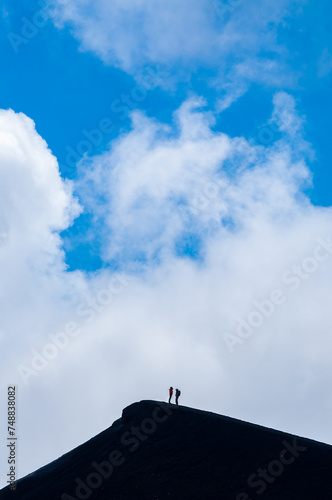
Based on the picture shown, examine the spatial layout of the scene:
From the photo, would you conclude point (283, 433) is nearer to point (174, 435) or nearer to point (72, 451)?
point (174, 435)

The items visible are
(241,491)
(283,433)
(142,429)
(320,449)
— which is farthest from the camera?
(142,429)

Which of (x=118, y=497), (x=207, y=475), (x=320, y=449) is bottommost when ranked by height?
(x=118, y=497)

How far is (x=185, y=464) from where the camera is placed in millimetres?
30766

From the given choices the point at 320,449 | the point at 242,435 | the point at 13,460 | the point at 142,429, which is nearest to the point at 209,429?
the point at 242,435

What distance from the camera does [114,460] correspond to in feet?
109

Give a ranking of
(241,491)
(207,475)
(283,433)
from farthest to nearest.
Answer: (283,433) → (207,475) → (241,491)

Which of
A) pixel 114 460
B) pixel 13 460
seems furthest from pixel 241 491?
pixel 13 460

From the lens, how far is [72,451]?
3962 centimetres

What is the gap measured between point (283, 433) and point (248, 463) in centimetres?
482

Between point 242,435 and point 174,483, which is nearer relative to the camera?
point 174,483

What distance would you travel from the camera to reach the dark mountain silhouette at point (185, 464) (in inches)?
1096

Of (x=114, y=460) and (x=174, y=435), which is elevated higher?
(x=174, y=435)

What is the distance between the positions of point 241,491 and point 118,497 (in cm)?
734

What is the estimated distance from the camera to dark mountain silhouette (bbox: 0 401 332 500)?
27.8 metres
